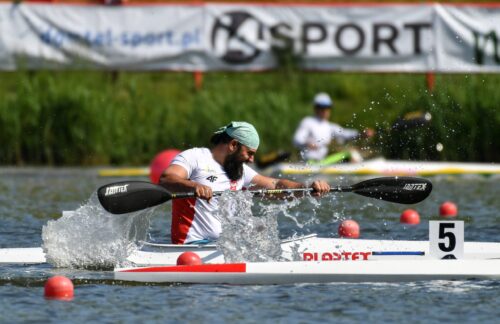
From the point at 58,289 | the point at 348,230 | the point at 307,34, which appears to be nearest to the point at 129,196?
the point at 58,289

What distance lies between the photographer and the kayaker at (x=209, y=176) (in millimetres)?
12242

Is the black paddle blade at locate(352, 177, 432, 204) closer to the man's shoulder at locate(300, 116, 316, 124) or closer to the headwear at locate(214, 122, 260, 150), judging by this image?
the headwear at locate(214, 122, 260, 150)

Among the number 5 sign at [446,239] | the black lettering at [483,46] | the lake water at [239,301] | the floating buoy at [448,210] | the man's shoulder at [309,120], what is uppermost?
the black lettering at [483,46]

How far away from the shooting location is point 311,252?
1228cm

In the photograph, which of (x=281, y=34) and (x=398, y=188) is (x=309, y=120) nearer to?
(x=281, y=34)

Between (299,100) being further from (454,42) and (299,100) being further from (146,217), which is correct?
(146,217)

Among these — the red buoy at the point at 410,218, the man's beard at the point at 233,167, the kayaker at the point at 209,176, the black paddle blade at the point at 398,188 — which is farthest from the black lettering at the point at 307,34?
the man's beard at the point at 233,167

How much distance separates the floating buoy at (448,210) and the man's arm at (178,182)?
6182 mm

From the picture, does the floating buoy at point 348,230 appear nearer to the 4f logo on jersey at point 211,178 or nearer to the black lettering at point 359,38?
the 4f logo on jersey at point 211,178

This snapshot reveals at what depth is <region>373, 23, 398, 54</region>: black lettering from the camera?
2444 centimetres

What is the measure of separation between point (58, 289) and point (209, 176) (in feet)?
7.19

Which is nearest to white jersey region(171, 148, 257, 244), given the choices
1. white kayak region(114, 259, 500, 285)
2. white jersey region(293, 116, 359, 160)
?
white kayak region(114, 259, 500, 285)

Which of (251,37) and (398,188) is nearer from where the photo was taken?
(398,188)

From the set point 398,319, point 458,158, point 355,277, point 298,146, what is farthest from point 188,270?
point 458,158
